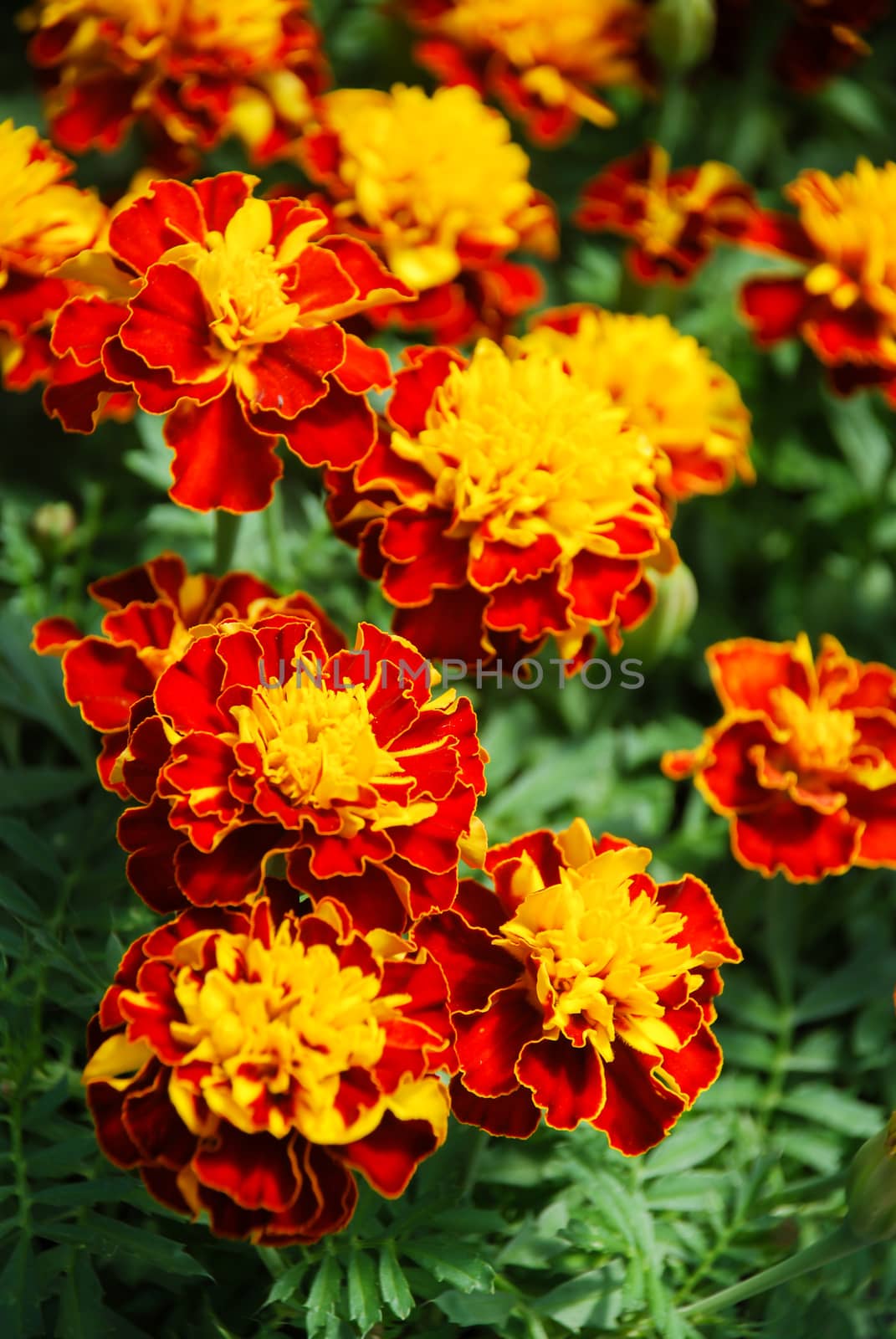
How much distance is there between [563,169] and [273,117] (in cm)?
56

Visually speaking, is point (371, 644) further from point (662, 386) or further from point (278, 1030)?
point (662, 386)

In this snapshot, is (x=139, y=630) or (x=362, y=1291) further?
(x=139, y=630)

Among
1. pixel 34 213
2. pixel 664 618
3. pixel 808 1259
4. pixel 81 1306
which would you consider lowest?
pixel 81 1306

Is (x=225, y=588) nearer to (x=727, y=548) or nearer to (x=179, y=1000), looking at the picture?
(x=179, y=1000)

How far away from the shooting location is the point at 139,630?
39.1 inches

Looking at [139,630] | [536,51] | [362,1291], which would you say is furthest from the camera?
[536,51]

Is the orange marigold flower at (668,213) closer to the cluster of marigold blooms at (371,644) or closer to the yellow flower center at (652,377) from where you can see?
the cluster of marigold blooms at (371,644)

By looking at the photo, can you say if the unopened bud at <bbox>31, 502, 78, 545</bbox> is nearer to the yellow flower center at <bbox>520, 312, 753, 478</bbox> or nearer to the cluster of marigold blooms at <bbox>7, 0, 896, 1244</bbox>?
the cluster of marigold blooms at <bbox>7, 0, 896, 1244</bbox>

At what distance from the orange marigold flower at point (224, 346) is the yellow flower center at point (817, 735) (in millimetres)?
427

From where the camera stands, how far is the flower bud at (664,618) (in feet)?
3.77

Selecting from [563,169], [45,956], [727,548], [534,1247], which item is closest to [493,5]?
[563,169]

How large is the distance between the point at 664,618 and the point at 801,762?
0.17 metres

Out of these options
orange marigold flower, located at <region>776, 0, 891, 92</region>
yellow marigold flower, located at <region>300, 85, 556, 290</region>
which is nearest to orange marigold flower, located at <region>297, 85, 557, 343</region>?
yellow marigold flower, located at <region>300, 85, 556, 290</region>

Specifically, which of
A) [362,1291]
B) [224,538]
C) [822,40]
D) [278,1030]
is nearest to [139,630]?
[224,538]
